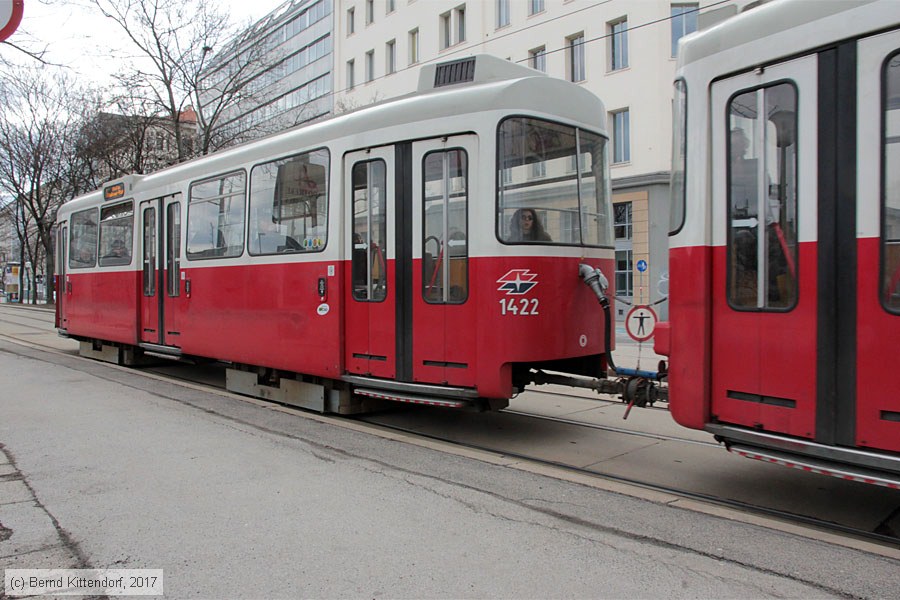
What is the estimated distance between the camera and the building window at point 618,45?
76.7ft

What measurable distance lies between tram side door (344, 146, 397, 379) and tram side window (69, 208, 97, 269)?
8493 millimetres

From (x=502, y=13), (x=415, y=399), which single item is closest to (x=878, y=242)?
(x=415, y=399)

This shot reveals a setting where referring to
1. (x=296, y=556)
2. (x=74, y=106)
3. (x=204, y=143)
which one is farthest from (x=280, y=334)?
(x=74, y=106)

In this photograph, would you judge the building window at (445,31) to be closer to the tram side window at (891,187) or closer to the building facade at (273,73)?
the building facade at (273,73)

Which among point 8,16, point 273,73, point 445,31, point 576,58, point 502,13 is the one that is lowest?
point 8,16

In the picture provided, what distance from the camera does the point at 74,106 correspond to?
2816 centimetres

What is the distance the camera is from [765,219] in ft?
14.2

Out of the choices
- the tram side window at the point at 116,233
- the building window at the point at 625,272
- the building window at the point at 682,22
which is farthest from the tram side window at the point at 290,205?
the building window at the point at 682,22

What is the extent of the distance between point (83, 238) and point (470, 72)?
35.2 feet

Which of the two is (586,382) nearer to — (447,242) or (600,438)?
(600,438)

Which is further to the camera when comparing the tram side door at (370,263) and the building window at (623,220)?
the building window at (623,220)

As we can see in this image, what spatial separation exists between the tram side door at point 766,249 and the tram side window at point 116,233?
10.4 meters

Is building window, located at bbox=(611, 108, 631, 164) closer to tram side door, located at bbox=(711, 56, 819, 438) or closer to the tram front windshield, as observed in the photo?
the tram front windshield

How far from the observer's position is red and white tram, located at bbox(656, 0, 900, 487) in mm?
3803
